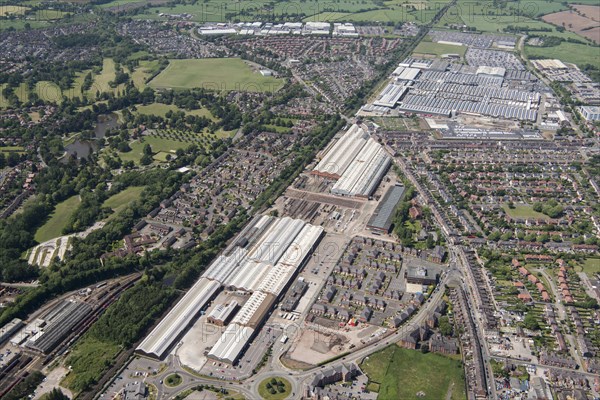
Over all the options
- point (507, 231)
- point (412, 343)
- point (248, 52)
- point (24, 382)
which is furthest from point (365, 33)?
point (24, 382)

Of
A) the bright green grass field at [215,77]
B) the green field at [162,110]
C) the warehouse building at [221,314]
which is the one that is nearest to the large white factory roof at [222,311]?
the warehouse building at [221,314]

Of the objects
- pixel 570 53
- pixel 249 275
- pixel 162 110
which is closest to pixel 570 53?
pixel 570 53

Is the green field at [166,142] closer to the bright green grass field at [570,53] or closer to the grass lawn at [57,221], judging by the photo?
the grass lawn at [57,221]

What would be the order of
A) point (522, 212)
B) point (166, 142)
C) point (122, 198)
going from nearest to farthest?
point (522, 212) → point (122, 198) → point (166, 142)

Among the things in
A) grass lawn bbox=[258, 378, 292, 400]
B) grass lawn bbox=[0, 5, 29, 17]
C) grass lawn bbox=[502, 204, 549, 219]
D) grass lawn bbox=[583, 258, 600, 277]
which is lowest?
grass lawn bbox=[502, 204, 549, 219]

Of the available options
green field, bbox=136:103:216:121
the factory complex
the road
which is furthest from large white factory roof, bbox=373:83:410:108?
the road

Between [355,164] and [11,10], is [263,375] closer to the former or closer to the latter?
[355,164]

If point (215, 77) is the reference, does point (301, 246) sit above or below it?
above

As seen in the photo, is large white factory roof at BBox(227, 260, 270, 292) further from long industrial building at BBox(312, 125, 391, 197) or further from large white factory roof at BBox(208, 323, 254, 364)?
long industrial building at BBox(312, 125, 391, 197)

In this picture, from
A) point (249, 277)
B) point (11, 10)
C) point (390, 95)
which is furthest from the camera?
point (11, 10)
